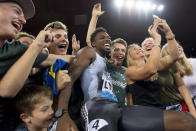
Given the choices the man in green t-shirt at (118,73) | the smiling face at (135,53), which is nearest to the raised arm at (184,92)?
the smiling face at (135,53)

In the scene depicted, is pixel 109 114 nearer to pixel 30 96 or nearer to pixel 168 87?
pixel 30 96

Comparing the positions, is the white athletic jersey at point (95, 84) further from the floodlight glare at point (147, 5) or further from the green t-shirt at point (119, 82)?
the floodlight glare at point (147, 5)

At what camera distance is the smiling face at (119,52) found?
8.88ft

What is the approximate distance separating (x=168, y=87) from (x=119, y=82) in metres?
0.55

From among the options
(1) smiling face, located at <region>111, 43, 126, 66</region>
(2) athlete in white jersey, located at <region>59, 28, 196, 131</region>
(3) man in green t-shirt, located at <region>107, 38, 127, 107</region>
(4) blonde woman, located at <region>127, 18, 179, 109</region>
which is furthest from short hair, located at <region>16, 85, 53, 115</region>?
(1) smiling face, located at <region>111, 43, 126, 66</region>

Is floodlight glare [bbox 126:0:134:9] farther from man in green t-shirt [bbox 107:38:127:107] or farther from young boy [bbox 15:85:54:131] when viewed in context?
young boy [bbox 15:85:54:131]

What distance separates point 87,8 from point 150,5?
5.56 ft

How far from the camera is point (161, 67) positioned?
223 cm

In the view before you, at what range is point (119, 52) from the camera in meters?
2.78

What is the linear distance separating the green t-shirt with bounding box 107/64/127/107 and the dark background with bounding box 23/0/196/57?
3.63 metres

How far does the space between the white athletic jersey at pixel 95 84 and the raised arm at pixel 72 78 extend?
0.18 ft

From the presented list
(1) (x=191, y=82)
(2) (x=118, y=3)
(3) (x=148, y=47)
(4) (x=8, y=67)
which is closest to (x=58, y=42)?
(3) (x=148, y=47)

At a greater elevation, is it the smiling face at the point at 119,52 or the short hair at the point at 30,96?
the smiling face at the point at 119,52

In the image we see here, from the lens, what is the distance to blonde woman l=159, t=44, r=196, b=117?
2.26 m
